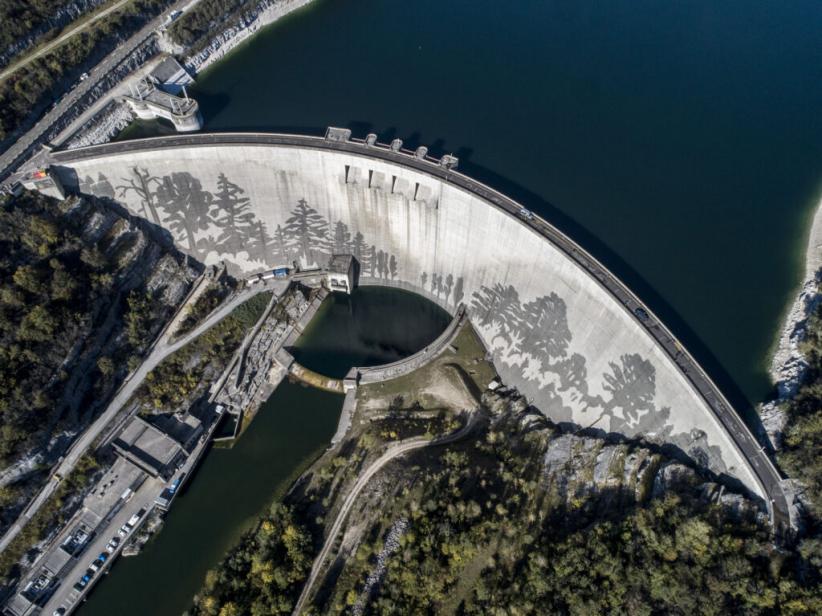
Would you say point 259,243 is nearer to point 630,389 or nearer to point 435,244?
point 435,244

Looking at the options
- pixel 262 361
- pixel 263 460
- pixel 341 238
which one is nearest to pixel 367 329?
pixel 341 238

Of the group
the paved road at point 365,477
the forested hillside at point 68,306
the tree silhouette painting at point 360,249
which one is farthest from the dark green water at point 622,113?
the paved road at point 365,477

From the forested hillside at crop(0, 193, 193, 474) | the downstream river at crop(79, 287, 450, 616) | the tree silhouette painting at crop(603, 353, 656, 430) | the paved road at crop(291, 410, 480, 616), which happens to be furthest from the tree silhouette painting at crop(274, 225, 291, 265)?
the tree silhouette painting at crop(603, 353, 656, 430)

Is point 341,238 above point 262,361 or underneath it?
above

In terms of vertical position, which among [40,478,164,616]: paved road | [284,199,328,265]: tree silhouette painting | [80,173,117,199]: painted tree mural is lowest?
[40,478,164,616]: paved road

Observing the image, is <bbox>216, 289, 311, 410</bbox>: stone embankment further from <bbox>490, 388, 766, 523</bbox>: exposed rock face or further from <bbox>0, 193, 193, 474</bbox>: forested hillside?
<bbox>490, 388, 766, 523</bbox>: exposed rock face
